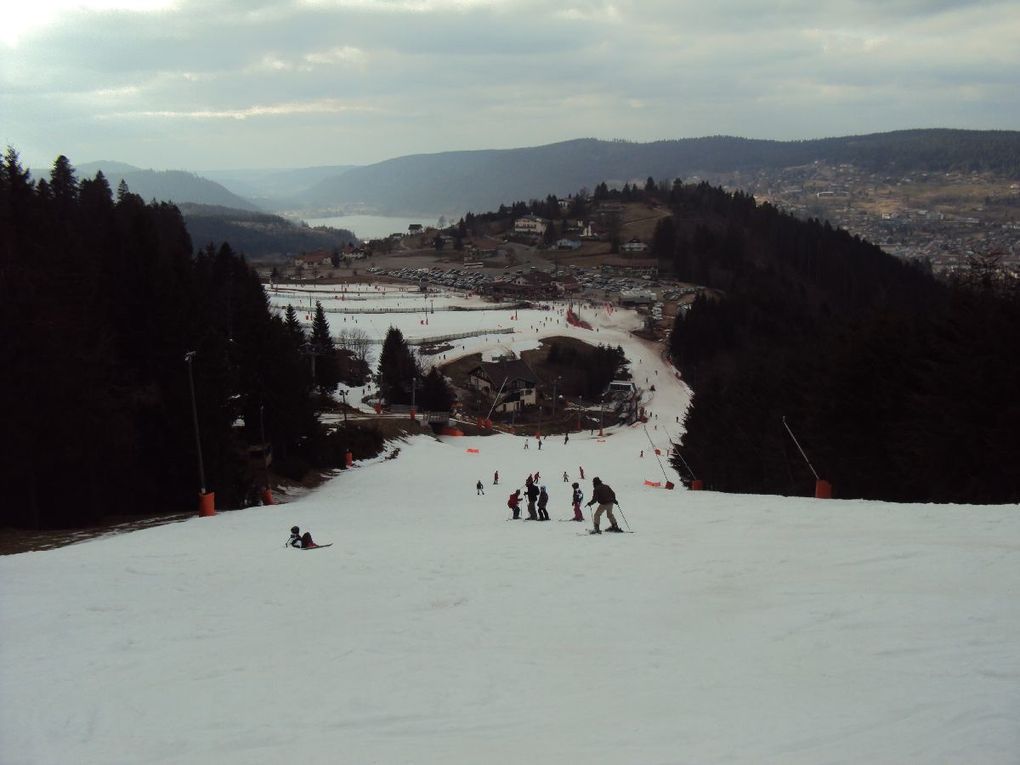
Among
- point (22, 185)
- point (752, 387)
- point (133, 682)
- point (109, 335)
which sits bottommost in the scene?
point (752, 387)

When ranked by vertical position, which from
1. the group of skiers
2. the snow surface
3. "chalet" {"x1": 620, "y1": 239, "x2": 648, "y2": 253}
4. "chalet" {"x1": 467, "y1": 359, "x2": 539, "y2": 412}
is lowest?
"chalet" {"x1": 467, "y1": 359, "x2": 539, "y2": 412}

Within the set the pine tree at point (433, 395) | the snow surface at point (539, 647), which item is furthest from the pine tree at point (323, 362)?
the snow surface at point (539, 647)

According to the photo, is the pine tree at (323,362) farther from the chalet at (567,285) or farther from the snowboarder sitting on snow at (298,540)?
the chalet at (567,285)

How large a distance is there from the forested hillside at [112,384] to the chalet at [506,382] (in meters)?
47.7

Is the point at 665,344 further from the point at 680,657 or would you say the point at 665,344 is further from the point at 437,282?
the point at 680,657

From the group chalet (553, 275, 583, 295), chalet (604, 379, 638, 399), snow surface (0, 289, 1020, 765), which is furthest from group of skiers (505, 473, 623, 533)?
chalet (553, 275, 583, 295)

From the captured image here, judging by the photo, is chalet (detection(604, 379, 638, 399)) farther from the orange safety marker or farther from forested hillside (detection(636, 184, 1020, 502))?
the orange safety marker

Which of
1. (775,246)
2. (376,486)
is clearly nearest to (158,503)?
(376,486)

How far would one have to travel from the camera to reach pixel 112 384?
80.3ft

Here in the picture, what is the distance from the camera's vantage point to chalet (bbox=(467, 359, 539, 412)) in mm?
81688

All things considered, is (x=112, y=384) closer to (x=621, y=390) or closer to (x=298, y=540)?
(x=298, y=540)

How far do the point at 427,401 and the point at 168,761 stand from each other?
60.8 metres

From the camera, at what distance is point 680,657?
8.38 m

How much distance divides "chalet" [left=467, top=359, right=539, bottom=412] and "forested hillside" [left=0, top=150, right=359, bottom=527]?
4769cm
